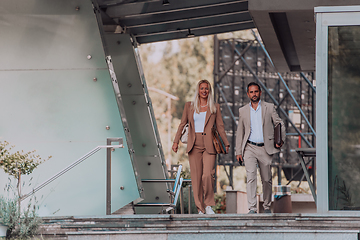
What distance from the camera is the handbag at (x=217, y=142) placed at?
8.22 metres

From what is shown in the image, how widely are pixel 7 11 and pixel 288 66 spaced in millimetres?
7297

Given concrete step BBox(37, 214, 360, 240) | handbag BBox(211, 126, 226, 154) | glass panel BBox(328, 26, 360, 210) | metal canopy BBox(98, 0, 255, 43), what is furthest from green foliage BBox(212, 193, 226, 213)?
concrete step BBox(37, 214, 360, 240)

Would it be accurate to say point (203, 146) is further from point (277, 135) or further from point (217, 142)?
point (277, 135)

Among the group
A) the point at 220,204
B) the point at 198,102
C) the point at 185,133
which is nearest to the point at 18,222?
the point at 185,133

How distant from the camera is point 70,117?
916 centimetres

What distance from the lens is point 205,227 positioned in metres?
6.70

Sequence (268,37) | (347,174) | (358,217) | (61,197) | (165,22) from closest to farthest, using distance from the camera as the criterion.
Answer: (358,217) < (347,174) < (61,197) < (268,37) < (165,22)

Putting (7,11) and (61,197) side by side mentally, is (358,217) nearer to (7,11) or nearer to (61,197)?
(61,197)

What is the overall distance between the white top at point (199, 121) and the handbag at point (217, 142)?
0.52 ft

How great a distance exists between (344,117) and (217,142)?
6.07ft

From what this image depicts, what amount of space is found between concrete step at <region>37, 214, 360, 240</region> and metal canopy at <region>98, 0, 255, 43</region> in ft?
15.5

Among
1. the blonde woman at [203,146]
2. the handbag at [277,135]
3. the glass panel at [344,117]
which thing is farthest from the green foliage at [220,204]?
the glass panel at [344,117]

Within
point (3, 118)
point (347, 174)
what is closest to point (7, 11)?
point (3, 118)

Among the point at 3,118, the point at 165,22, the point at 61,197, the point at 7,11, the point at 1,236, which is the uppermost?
the point at 165,22
